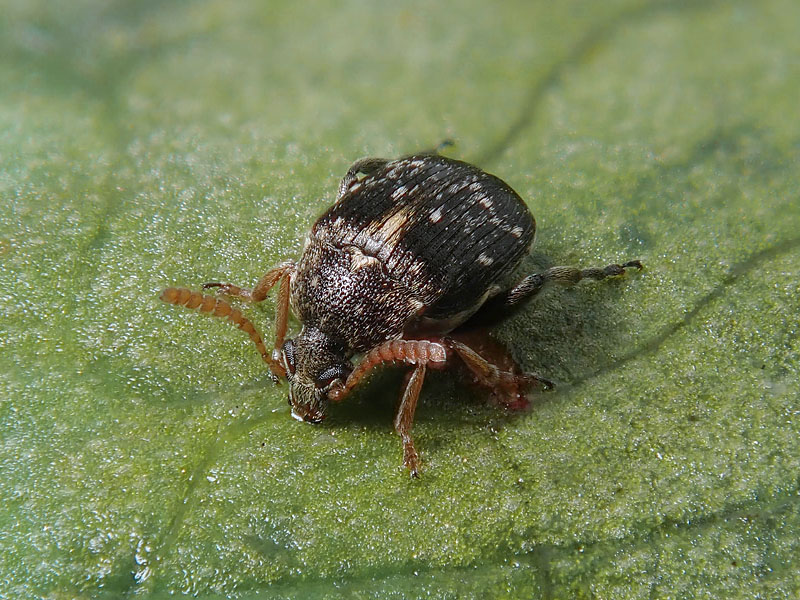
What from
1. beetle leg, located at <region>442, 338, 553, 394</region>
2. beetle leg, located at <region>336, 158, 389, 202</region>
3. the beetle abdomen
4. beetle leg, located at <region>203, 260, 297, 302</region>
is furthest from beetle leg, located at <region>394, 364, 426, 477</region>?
beetle leg, located at <region>336, 158, 389, 202</region>

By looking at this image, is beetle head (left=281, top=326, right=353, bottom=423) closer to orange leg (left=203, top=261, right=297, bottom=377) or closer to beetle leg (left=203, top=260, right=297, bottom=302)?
orange leg (left=203, top=261, right=297, bottom=377)

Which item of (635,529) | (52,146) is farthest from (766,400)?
(52,146)

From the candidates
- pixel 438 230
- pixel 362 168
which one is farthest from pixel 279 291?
pixel 362 168

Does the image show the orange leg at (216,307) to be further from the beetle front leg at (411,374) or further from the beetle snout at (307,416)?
the beetle front leg at (411,374)

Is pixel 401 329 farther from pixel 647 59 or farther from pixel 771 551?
pixel 647 59

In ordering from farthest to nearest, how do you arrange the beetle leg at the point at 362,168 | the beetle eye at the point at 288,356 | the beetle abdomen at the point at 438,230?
1. the beetle leg at the point at 362,168
2. the beetle abdomen at the point at 438,230
3. the beetle eye at the point at 288,356

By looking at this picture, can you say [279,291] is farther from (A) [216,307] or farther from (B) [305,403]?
(B) [305,403]

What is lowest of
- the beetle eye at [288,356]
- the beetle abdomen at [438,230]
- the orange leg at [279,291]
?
the beetle eye at [288,356]

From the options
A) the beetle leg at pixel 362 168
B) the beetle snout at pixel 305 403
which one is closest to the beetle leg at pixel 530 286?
the beetle snout at pixel 305 403
